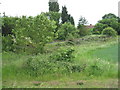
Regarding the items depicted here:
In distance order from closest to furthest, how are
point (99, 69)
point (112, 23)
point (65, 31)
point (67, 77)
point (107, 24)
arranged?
point (67, 77) < point (99, 69) < point (65, 31) < point (112, 23) < point (107, 24)

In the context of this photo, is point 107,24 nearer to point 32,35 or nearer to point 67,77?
point 32,35

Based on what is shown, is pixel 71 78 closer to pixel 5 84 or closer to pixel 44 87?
pixel 44 87

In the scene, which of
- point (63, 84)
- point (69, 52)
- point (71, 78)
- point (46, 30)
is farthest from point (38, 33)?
point (63, 84)

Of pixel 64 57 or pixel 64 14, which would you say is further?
pixel 64 14

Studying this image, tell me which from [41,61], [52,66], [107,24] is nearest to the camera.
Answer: [52,66]

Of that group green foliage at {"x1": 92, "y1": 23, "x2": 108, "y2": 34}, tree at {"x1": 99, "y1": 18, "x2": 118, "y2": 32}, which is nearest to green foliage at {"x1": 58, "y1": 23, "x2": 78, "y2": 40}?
green foliage at {"x1": 92, "y1": 23, "x2": 108, "y2": 34}

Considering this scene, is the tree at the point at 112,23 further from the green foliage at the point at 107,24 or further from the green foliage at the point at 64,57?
the green foliage at the point at 64,57

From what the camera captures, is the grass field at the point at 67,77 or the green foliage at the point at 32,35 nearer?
the grass field at the point at 67,77

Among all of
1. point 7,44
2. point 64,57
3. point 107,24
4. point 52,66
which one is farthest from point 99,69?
point 107,24

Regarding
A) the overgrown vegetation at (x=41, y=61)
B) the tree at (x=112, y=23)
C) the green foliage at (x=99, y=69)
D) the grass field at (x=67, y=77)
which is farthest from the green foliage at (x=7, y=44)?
the tree at (x=112, y=23)

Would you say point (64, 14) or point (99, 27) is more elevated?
point (64, 14)

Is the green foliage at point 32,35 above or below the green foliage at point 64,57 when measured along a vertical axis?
above

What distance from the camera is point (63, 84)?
502 cm

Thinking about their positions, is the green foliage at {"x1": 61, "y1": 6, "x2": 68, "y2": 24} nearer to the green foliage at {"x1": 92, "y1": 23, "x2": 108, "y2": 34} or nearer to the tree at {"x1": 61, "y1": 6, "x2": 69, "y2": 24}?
the tree at {"x1": 61, "y1": 6, "x2": 69, "y2": 24}
